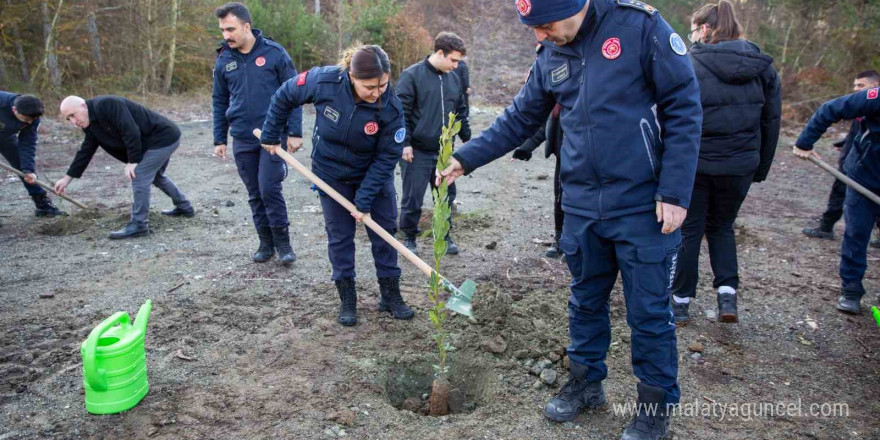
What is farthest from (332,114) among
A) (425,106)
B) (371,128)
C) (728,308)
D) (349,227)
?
(728,308)

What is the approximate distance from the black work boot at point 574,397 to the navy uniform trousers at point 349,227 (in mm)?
1636

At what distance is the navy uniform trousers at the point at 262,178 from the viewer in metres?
5.15

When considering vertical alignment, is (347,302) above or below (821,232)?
above

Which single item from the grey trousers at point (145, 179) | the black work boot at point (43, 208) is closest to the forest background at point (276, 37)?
the black work boot at point (43, 208)

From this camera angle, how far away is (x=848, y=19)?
45.6ft

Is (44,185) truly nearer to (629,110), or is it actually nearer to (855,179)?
(629,110)

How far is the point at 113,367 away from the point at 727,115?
4014 mm

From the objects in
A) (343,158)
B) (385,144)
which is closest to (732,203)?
(385,144)

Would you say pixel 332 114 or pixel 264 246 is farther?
pixel 264 246

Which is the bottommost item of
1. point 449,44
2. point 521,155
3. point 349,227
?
point 349,227

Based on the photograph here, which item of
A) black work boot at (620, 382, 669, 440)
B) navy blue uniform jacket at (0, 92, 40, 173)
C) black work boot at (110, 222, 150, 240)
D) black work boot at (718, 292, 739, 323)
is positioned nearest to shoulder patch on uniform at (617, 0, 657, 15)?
black work boot at (620, 382, 669, 440)

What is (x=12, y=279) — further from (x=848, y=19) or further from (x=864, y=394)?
(x=848, y=19)

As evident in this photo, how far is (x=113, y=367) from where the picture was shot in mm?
3070

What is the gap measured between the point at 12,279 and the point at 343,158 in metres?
3.41
